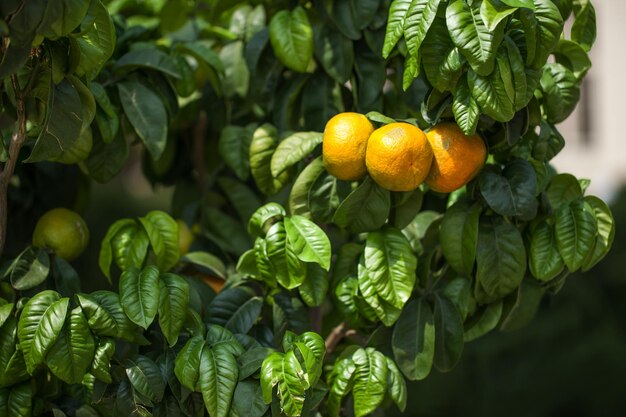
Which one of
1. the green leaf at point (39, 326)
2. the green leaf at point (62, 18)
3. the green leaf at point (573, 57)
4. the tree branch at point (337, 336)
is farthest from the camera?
the tree branch at point (337, 336)

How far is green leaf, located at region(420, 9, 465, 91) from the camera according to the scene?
3.12ft

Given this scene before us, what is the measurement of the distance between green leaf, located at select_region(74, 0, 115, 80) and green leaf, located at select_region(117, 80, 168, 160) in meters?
0.15

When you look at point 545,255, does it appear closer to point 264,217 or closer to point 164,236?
point 264,217

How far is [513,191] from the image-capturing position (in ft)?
3.33

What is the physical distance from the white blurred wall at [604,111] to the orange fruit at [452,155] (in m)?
4.39

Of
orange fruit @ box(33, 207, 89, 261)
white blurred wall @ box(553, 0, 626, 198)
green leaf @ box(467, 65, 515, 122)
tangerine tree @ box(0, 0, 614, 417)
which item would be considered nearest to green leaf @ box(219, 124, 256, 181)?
tangerine tree @ box(0, 0, 614, 417)

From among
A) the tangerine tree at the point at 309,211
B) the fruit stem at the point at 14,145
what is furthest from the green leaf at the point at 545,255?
the fruit stem at the point at 14,145

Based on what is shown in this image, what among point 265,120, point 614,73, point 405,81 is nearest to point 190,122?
point 265,120

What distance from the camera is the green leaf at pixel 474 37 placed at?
0.90 metres

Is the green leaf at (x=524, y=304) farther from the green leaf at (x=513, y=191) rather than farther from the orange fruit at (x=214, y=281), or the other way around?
the orange fruit at (x=214, y=281)

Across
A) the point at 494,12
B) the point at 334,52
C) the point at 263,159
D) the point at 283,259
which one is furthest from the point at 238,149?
the point at 494,12

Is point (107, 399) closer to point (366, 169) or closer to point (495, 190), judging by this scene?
point (366, 169)

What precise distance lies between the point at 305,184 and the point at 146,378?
1.06 ft

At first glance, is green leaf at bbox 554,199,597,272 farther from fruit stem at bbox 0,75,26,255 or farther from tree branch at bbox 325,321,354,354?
fruit stem at bbox 0,75,26,255
